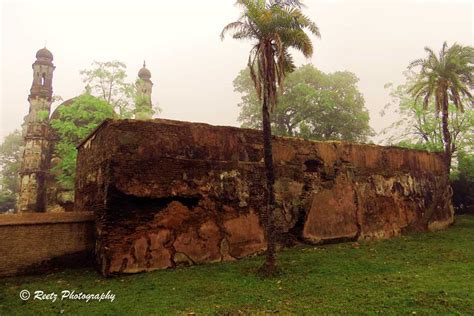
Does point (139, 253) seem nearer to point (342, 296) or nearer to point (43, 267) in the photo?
point (43, 267)

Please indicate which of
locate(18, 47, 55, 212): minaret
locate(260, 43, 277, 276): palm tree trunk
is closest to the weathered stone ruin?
→ locate(18, 47, 55, 212): minaret

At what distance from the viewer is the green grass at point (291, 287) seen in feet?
19.7

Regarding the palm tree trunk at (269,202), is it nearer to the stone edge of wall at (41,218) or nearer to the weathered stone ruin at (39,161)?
the stone edge of wall at (41,218)

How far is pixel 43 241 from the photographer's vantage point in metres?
8.23

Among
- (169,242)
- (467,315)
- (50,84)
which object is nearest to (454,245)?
(467,315)

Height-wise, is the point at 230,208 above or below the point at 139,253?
above

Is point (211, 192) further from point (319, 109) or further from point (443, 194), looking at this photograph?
point (319, 109)

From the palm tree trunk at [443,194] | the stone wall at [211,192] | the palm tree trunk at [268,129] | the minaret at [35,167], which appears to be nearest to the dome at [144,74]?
the minaret at [35,167]

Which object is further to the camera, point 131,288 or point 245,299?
point 131,288

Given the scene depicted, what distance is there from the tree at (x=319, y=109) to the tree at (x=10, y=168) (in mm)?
25779

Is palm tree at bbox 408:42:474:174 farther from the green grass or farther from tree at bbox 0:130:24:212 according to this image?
tree at bbox 0:130:24:212

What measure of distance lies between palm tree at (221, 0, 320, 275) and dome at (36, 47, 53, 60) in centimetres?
2805

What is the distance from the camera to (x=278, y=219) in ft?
34.9

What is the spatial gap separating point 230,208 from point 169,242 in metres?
1.96
